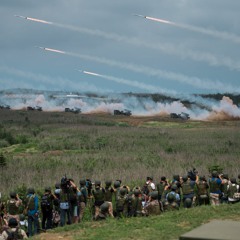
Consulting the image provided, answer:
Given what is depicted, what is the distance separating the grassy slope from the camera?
52.6 ft

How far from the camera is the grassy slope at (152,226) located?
1603 centimetres

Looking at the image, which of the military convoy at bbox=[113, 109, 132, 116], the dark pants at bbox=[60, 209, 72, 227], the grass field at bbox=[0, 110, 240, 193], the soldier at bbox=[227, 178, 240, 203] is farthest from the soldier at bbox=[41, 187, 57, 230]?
the military convoy at bbox=[113, 109, 132, 116]

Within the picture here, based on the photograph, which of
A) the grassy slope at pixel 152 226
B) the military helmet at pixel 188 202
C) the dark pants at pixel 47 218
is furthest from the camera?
the military helmet at pixel 188 202

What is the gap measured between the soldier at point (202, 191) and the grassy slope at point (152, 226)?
4.25 feet

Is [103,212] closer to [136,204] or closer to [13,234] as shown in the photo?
[136,204]

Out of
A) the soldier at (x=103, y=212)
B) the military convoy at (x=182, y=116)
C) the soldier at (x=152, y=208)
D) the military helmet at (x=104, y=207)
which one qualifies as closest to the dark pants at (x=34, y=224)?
the soldier at (x=103, y=212)

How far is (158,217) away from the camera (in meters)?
17.8

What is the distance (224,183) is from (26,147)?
114ft

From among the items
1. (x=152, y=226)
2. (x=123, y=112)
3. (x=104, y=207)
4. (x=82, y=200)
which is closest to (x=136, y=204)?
(x=104, y=207)

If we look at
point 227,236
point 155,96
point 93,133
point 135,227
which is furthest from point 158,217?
point 155,96

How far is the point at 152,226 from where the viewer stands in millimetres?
16750

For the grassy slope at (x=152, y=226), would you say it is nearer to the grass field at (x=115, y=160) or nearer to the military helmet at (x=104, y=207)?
the grass field at (x=115, y=160)

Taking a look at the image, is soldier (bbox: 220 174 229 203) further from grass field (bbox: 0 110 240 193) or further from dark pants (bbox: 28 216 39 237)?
grass field (bbox: 0 110 240 193)

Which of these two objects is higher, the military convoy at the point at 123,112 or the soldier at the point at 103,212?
the military convoy at the point at 123,112
